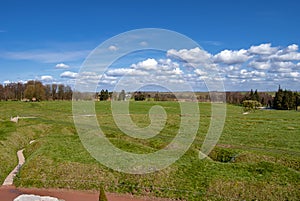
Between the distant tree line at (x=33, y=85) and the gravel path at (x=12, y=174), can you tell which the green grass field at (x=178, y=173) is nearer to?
the gravel path at (x=12, y=174)

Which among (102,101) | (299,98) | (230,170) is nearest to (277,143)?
(230,170)

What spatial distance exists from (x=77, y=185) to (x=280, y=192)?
1935 centimetres

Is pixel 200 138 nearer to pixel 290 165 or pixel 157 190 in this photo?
pixel 290 165

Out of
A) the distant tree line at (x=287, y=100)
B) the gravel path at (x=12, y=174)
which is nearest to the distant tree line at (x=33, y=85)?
the distant tree line at (x=287, y=100)

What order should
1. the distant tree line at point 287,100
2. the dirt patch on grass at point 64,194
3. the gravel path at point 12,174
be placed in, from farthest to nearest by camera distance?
the distant tree line at point 287,100 < the gravel path at point 12,174 < the dirt patch on grass at point 64,194

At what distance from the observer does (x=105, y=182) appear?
30.2 metres

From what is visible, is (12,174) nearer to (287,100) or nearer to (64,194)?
(64,194)

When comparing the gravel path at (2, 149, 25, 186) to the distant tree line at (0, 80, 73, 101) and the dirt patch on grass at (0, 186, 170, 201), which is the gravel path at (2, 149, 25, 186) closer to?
the dirt patch on grass at (0, 186, 170, 201)

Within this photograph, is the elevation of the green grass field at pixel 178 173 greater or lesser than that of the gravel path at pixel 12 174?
greater

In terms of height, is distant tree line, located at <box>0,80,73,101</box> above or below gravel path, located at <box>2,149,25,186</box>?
above

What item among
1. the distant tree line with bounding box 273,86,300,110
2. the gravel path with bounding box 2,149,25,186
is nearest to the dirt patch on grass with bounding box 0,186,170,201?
the gravel path with bounding box 2,149,25,186

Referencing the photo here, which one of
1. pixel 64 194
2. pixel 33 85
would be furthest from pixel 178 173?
pixel 33 85

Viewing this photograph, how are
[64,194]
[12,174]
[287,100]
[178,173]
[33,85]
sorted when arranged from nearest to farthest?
[64,194], [178,173], [12,174], [287,100], [33,85]

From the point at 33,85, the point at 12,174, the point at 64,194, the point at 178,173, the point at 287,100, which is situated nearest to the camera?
the point at 64,194
